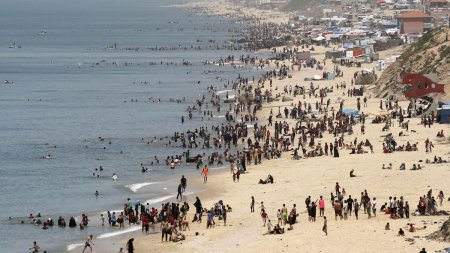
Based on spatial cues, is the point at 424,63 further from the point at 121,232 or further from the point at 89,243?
the point at 89,243

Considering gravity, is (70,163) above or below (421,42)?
below

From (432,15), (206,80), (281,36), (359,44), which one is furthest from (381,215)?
(281,36)

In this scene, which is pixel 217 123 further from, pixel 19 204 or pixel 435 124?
pixel 19 204

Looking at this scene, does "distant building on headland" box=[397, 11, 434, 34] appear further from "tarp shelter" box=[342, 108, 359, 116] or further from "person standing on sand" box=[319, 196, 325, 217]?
"person standing on sand" box=[319, 196, 325, 217]

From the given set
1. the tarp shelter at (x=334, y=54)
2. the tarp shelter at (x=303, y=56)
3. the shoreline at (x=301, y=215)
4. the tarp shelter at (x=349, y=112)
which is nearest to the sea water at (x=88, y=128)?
the shoreline at (x=301, y=215)

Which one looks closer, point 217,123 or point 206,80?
point 217,123

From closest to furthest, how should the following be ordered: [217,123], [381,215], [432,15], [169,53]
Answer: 1. [381,215]
2. [217,123]
3. [432,15]
4. [169,53]

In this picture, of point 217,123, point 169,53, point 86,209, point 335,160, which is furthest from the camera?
point 169,53

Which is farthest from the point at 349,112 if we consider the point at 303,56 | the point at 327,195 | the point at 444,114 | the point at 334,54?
the point at 303,56
